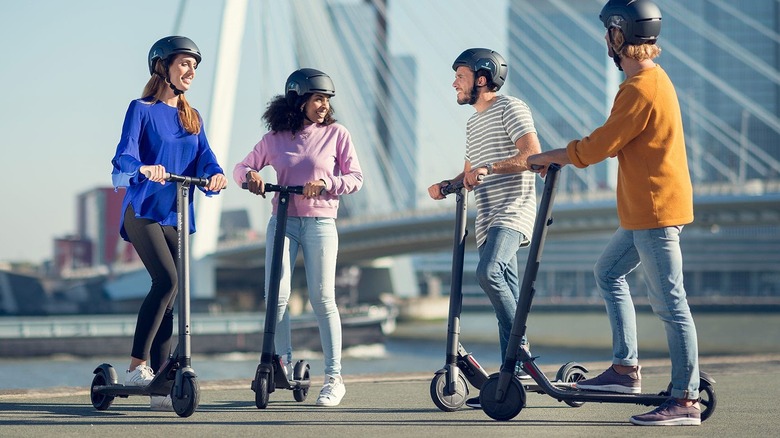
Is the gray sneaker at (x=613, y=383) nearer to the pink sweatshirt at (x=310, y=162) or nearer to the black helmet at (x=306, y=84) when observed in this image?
the pink sweatshirt at (x=310, y=162)

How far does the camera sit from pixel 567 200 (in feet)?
133

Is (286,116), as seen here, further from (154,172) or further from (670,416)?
(670,416)

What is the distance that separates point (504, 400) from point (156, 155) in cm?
210

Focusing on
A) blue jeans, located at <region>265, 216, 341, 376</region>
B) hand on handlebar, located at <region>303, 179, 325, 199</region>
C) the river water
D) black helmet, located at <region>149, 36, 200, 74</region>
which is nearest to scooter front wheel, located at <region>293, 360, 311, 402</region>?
blue jeans, located at <region>265, 216, 341, 376</region>

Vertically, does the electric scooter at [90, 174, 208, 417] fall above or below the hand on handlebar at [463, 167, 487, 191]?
below

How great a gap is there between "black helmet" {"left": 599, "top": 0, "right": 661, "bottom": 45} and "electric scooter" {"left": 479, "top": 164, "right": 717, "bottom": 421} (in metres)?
0.64

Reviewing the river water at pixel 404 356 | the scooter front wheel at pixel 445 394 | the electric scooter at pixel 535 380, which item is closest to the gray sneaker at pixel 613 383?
the electric scooter at pixel 535 380

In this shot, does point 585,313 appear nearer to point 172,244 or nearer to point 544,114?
point 544,114

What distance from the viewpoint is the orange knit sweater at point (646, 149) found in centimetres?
497

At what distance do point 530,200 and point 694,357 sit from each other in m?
1.24

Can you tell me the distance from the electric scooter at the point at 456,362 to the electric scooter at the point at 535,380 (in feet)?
1.18

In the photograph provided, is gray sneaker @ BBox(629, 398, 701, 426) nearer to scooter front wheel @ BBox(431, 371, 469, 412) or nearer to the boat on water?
scooter front wheel @ BBox(431, 371, 469, 412)

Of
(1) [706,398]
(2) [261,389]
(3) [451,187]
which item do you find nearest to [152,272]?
(2) [261,389]

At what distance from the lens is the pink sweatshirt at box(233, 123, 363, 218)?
611cm
